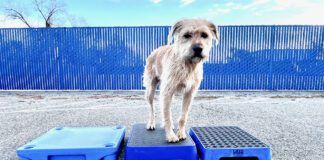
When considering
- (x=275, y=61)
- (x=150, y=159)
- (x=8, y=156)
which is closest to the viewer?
(x=150, y=159)

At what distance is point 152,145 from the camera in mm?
2980

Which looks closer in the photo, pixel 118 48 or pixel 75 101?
pixel 75 101

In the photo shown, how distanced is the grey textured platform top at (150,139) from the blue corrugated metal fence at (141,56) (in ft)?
22.2

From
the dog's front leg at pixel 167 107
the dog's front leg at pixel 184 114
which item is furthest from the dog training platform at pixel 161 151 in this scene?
the dog's front leg at pixel 184 114

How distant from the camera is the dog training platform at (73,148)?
9.73 feet

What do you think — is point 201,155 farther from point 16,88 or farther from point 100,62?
point 16,88

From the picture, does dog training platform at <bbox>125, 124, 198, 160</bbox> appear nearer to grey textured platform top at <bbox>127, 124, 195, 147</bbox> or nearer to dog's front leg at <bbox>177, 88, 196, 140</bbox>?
grey textured platform top at <bbox>127, 124, 195, 147</bbox>

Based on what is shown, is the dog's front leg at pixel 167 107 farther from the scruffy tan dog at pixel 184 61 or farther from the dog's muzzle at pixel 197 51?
the dog's muzzle at pixel 197 51

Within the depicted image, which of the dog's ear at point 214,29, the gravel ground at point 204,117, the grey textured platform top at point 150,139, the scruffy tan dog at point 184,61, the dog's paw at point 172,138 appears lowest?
the gravel ground at point 204,117

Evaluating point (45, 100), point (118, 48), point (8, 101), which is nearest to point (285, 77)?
point (118, 48)

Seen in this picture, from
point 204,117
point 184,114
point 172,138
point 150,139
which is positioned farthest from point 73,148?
point 204,117

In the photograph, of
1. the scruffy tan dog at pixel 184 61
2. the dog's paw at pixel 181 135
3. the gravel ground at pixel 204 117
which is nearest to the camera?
the scruffy tan dog at pixel 184 61

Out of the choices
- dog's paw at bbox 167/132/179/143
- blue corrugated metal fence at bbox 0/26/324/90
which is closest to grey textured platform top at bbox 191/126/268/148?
dog's paw at bbox 167/132/179/143

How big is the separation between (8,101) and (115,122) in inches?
209
